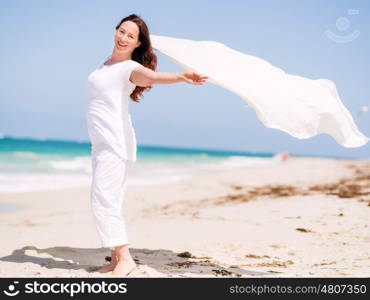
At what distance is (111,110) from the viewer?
381cm

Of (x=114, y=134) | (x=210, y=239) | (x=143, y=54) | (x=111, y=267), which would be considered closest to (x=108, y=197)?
(x=114, y=134)

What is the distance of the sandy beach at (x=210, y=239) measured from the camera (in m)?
4.28

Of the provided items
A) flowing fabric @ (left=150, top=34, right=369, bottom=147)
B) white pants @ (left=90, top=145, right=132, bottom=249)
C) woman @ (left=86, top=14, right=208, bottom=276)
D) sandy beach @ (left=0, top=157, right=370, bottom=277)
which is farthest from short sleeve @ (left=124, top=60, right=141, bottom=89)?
sandy beach @ (left=0, top=157, right=370, bottom=277)

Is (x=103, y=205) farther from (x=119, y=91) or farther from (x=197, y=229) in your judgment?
(x=197, y=229)

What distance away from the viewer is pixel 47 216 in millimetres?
8594

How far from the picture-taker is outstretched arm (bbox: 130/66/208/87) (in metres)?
3.52

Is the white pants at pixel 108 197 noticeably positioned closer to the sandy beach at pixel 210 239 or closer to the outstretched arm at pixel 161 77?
the sandy beach at pixel 210 239

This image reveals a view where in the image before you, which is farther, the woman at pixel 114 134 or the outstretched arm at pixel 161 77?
the woman at pixel 114 134

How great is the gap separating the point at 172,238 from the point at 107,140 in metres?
2.44

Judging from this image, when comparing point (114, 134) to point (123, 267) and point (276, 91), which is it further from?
point (276, 91)

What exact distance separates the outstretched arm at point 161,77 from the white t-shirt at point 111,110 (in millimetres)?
66

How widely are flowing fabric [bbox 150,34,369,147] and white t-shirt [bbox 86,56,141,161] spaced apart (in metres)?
0.75

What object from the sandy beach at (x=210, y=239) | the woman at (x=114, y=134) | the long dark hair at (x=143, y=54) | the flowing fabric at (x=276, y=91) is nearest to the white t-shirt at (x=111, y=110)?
the woman at (x=114, y=134)

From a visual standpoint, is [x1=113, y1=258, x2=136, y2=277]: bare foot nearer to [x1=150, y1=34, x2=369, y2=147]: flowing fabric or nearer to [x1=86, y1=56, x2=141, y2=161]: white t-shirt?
[x1=86, y1=56, x2=141, y2=161]: white t-shirt
